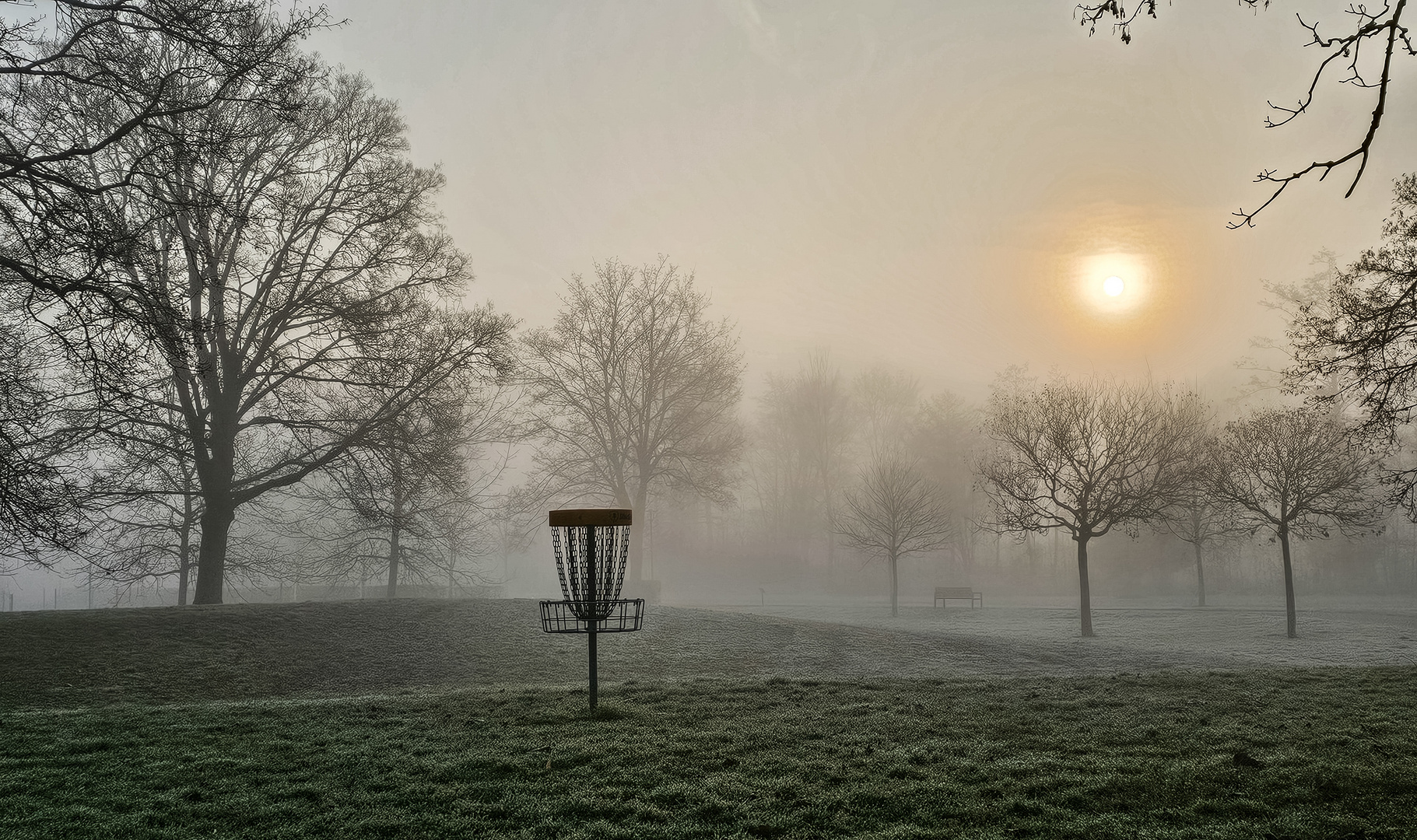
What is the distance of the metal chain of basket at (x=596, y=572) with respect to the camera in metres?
7.95

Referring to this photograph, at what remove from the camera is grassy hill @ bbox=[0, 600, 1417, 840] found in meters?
4.89

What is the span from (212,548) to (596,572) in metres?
14.4

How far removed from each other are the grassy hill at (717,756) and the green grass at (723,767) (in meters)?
0.03

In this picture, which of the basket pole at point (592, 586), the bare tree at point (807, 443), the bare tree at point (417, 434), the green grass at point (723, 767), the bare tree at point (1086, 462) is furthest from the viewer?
the bare tree at point (807, 443)

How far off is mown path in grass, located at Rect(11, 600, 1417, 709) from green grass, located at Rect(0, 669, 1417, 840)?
3.10 m

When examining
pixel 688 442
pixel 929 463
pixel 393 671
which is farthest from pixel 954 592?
pixel 393 671

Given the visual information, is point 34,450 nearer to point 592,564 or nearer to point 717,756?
point 592,564

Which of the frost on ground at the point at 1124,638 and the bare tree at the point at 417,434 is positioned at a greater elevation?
the bare tree at the point at 417,434

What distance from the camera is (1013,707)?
26.9ft

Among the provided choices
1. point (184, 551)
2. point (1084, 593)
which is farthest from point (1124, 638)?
point (184, 551)

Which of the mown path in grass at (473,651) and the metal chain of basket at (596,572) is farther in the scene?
the mown path in grass at (473,651)

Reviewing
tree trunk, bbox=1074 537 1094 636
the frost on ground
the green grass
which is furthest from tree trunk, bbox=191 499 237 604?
tree trunk, bbox=1074 537 1094 636

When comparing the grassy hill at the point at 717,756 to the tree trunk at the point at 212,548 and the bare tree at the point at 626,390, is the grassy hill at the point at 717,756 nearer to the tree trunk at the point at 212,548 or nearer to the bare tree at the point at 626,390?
the tree trunk at the point at 212,548

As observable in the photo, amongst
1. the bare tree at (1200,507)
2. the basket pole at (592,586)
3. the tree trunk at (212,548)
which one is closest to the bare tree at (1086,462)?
the bare tree at (1200,507)
